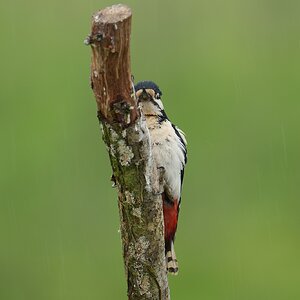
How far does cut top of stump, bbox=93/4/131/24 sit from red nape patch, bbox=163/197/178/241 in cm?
196

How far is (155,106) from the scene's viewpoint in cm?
701

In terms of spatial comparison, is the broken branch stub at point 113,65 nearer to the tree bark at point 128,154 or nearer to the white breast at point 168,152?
the tree bark at point 128,154

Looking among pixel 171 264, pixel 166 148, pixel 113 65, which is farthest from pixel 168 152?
pixel 113 65

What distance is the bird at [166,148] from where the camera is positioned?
691cm

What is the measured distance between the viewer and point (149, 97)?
692cm

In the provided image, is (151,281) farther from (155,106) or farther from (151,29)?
(151,29)
